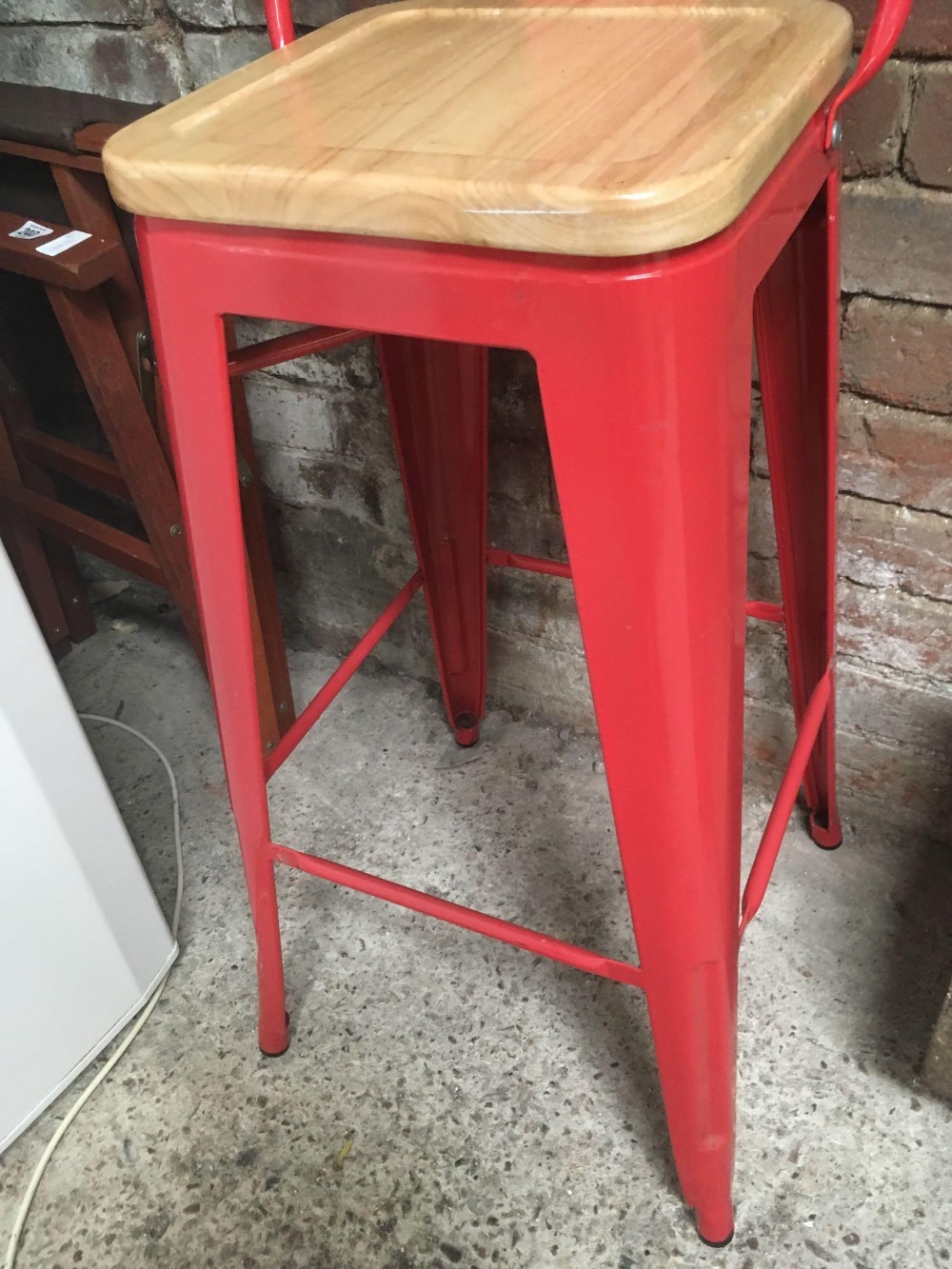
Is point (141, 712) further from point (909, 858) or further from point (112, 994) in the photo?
point (909, 858)

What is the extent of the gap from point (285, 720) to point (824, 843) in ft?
2.37

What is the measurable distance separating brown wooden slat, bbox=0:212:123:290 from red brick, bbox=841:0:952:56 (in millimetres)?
743

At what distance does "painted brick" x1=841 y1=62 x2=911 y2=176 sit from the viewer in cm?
77

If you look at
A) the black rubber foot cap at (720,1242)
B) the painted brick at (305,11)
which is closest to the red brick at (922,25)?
the painted brick at (305,11)

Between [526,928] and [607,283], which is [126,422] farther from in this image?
[607,283]

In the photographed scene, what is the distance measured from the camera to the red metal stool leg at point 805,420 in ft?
2.52

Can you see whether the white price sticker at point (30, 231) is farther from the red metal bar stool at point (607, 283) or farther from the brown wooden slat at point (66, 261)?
the red metal bar stool at point (607, 283)

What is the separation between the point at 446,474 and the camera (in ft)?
3.63

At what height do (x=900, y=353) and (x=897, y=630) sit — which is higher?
(x=900, y=353)

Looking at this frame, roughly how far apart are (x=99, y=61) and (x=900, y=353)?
93cm

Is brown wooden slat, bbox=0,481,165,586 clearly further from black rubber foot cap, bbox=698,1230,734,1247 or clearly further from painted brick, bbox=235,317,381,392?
black rubber foot cap, bbox=698,1230,734,1247

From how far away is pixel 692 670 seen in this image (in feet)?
1.92

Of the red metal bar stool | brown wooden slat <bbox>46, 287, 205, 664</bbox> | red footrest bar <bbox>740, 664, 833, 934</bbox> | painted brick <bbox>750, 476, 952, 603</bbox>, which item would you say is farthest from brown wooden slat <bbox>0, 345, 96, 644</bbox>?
red footrest bar <bbox>740, 664, 833, 934</bbox>

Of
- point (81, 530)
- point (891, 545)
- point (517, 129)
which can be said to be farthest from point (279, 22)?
point (81, 530)
